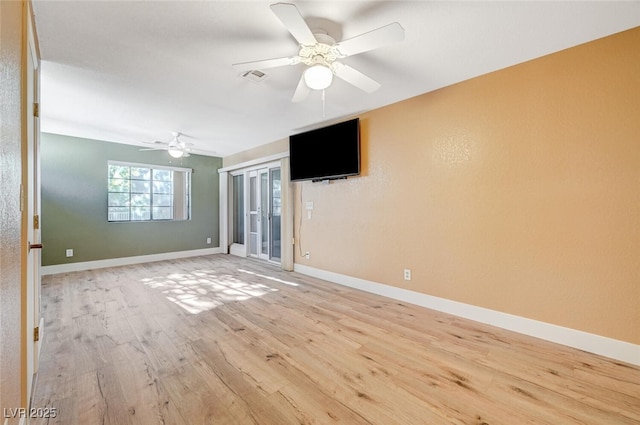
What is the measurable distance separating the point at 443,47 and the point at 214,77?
2.19 m

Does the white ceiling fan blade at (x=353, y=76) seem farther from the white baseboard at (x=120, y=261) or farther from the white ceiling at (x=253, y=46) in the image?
the white baseboard at (x=120, y=261)

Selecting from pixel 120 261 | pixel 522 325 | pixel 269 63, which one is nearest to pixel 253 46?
pixel 269 63

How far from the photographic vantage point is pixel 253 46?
7.11 feet

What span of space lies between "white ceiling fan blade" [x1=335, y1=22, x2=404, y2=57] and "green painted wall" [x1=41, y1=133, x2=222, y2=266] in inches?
215

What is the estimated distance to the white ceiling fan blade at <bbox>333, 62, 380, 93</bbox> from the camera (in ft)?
6.75

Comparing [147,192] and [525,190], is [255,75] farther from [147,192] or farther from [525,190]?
[147,192]

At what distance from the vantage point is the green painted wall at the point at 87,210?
4590 millimetres

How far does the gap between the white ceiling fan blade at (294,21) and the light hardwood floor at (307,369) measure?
2.28 metres

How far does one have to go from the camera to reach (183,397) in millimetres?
A: 1606

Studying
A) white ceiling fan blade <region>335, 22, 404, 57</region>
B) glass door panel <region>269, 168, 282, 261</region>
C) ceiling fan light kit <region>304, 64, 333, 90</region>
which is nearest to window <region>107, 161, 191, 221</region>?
glass door panel <region>269, 168, 282, 261</region>

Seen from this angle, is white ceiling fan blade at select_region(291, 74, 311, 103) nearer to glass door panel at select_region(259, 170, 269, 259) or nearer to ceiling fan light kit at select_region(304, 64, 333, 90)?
ceiling fan light kit at select_region(304, 64, 333, 90)

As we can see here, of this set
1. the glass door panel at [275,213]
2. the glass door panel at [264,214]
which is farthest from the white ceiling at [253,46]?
the glass door panel at [264,214]

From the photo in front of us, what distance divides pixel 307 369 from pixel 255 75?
2696 mm

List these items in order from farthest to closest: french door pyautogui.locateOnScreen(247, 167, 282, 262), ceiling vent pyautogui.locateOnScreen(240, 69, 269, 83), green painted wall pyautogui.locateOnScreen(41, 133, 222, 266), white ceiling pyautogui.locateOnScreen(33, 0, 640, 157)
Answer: french door pyautogui.locateOnScreen(247, 167, 282, 262) < green painted wall pyautogui.locateOnScreen(41, 133, 222, 266) < ceiling vent pyautogui.locateOnScreen(240, 69, 269, 83) < white ceiling pyautogui.locateOnScreen(33, 0, 640, 157)
